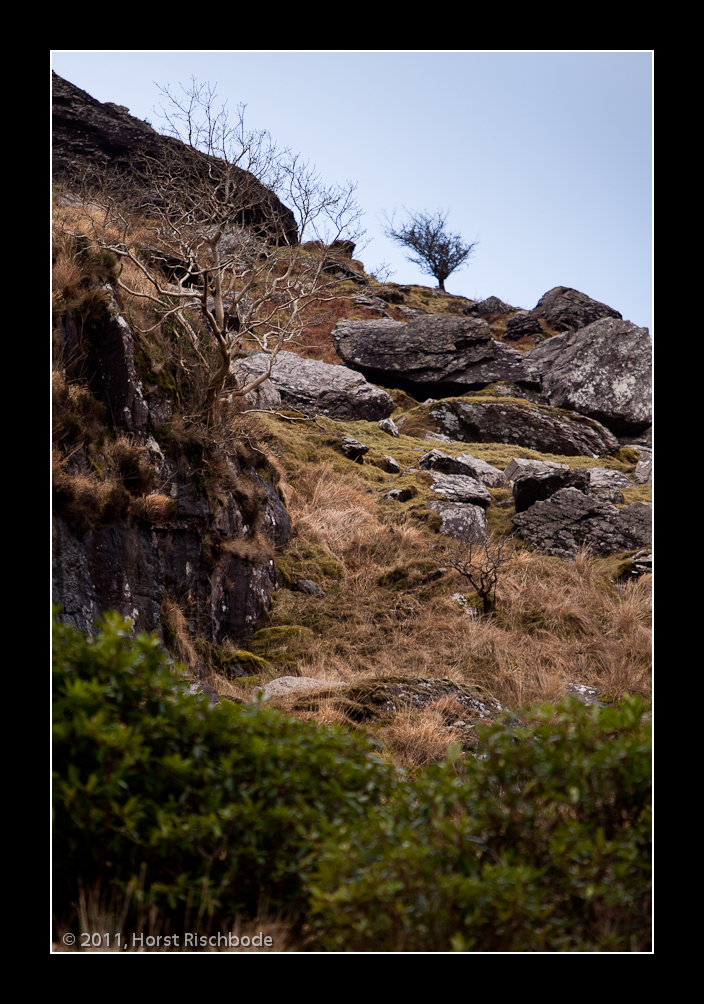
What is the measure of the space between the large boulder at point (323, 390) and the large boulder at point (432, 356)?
282 cm

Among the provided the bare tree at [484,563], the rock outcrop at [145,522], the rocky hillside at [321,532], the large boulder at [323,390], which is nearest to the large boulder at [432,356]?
the large boulder at [323,390]

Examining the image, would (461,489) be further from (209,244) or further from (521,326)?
(521,326)

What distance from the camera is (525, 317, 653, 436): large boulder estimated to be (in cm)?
1944

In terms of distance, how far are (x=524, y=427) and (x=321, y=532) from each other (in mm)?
9945

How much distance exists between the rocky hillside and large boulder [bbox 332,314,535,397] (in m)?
4.05

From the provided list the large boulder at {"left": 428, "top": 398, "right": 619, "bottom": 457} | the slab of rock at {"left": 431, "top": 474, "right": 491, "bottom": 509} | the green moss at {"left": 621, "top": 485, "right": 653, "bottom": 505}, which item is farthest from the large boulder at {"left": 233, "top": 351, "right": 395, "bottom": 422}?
the green moss at {"left": 621, "top": 485, "right": 653, "bottom": 505}

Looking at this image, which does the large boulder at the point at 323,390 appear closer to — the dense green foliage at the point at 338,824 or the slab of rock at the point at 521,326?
the slab of rock at the point at 521,326

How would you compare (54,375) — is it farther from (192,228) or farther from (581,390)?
(581,390)

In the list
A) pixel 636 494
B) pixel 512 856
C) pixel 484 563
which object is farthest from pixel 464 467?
pixel 512 856

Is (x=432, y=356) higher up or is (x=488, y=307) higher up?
(x=488, y=307)

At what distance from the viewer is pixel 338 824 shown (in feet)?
8.50

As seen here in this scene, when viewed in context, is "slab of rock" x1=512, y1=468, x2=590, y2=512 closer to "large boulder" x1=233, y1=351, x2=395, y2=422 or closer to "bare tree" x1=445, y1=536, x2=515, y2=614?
"bare tree" x1=445, y1=536, x2=515, y2=614

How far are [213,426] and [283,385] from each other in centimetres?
1027

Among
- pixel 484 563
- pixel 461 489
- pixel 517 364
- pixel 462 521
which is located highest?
pixel 517 364
